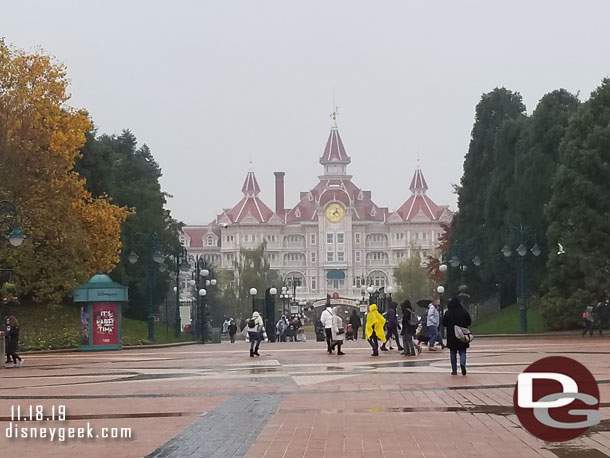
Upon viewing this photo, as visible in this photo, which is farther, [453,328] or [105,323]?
[105,323]

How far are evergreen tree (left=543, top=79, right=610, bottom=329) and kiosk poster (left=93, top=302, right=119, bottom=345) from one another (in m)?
18.8

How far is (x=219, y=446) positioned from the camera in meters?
10.9

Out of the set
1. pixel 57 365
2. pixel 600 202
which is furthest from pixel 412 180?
pixel 57 365

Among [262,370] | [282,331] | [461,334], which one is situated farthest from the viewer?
[282,331]

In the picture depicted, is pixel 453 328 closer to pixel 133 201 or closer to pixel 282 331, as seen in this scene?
pixel 282 331

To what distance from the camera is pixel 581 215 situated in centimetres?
4625

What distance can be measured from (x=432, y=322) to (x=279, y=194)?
167 m

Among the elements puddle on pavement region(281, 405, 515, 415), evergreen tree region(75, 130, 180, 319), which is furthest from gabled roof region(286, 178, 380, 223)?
puddle on pavement region(281, 405, 515, 415)

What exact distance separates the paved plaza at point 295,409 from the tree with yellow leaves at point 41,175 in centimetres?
1813

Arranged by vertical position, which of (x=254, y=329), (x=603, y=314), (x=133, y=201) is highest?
(x=133, y=201)

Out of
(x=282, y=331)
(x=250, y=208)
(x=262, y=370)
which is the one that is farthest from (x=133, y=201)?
(x=250, y=208)

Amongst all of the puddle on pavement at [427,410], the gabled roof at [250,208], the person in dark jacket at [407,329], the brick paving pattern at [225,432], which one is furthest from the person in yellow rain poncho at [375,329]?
the gabled roof at [250,208]

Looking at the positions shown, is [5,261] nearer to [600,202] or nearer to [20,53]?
[20,53]

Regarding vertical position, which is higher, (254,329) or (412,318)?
(412,318)
